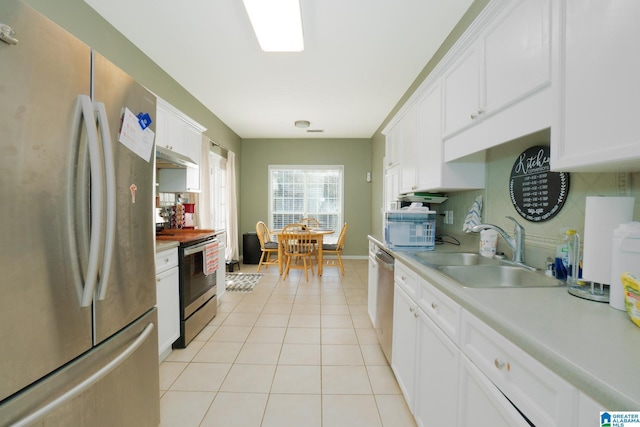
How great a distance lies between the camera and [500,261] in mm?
1572

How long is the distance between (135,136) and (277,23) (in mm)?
1572

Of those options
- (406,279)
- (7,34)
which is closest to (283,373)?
(406,279)

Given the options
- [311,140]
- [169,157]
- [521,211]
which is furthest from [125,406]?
[311,140]

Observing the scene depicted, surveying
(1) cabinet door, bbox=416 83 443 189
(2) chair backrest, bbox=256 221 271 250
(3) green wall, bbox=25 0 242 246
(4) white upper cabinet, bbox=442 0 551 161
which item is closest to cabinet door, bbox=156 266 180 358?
(3) green wall, bbox=25 0 242 246

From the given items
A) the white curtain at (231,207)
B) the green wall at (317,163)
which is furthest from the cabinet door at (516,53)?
the green wall at (317,163)

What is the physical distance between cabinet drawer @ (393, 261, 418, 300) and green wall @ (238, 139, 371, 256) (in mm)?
4117

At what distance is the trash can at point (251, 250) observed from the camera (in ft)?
17.5

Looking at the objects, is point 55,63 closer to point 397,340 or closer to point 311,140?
point 397,340

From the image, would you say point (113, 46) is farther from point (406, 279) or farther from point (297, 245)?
point (297, 245)

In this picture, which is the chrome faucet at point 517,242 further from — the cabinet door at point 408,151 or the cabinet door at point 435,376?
the cabinet door at point 408,151

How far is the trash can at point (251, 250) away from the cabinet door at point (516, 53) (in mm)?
4681

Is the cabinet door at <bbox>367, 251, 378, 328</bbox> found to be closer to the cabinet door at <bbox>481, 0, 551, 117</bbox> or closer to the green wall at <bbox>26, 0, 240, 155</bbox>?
the cabinet door at <bbox>481, 0, 551, 117</bbox>

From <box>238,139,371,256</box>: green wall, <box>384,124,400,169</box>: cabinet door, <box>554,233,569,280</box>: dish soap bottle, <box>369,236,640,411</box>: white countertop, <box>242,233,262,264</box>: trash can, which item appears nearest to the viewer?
<box>369,236,640,411</box>: white countertop

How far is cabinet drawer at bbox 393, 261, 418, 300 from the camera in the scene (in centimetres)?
146
